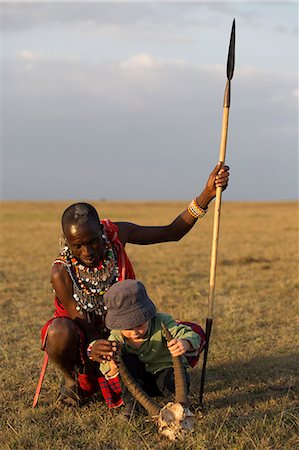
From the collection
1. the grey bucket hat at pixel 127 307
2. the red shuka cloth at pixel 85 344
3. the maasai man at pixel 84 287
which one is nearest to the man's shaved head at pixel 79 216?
the maasai man at pixel 84 287

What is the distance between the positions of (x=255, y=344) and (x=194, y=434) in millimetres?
2879

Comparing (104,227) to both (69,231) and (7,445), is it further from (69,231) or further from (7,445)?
(7,445)

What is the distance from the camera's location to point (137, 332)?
14.7 ft

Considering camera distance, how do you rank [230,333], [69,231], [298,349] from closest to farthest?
1. [69,231]
2. [298,349]
3. [230,333]

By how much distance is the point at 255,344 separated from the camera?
7.05 meters

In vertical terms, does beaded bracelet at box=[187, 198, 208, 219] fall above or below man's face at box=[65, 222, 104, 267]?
above

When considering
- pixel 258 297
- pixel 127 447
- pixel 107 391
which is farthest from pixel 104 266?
pixel 258 297

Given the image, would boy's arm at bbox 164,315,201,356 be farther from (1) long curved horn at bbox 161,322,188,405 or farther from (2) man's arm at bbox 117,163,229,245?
(2) man's arm at bbox 117,163,229,245

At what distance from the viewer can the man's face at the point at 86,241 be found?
179 inches

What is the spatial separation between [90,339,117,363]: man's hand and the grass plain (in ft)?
1.82

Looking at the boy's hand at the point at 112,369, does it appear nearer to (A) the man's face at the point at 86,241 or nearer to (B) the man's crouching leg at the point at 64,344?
(B) the man's crouching leg at the point at 64,344

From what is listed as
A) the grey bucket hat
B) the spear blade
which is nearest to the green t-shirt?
the grey bucket hat

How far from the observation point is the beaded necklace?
4.91 meters

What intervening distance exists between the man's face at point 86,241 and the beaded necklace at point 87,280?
10 cm
